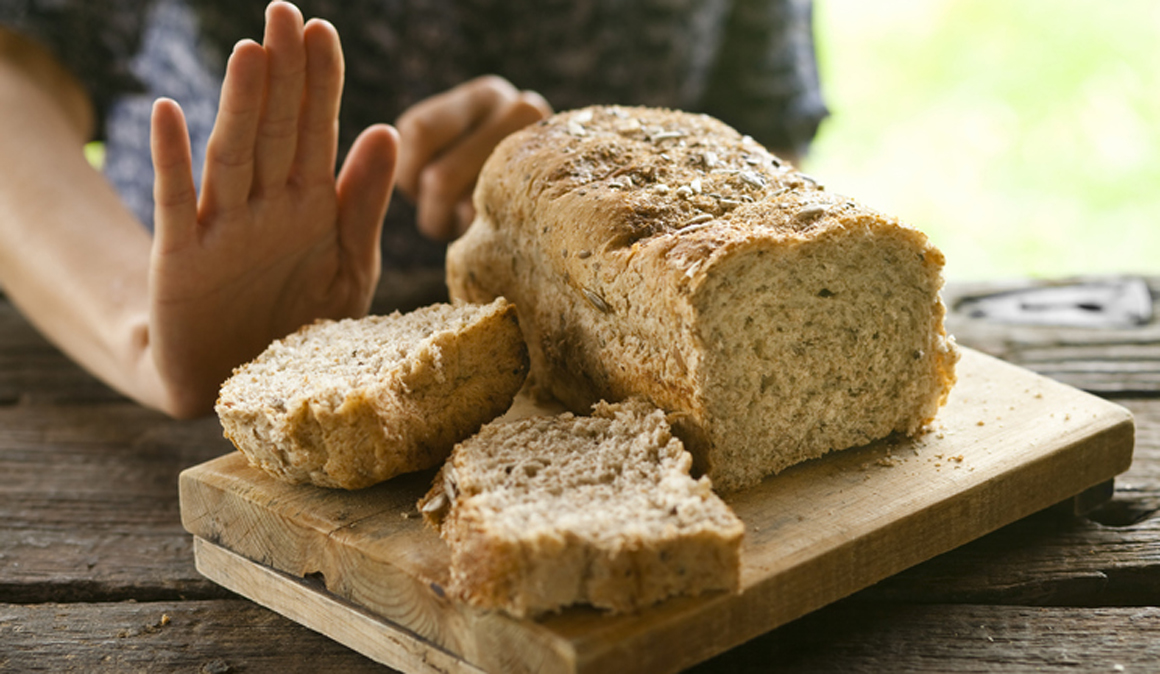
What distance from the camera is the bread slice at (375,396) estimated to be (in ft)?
6.13

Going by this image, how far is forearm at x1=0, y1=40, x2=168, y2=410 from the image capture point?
9.73 feet

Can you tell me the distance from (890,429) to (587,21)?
257cm

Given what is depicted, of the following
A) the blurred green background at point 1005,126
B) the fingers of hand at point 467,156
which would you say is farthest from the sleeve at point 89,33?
the blurred green background at point 1005,126

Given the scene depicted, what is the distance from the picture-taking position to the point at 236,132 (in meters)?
2.35

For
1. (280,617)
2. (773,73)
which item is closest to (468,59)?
(773,73)

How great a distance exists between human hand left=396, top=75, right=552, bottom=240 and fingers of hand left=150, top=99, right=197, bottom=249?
1184 mm

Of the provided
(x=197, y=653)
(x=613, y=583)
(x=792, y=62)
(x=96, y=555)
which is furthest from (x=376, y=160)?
(x=792, y=62)

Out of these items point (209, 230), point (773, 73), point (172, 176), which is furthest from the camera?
point (773, 73)

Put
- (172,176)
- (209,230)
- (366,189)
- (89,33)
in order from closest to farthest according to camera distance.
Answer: (172,176), (209,230), (366,189), (89,33)

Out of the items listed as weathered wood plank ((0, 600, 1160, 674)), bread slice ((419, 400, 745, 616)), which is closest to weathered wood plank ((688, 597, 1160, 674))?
weathered wood plank ((0, 600, 1160, 674))

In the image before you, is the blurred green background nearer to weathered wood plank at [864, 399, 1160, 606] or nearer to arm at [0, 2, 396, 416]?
arm at [0, 2, 396, 416]

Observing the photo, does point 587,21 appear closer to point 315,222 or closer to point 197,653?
point 315,222

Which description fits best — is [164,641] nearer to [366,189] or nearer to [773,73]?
[366,189]

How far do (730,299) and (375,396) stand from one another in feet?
2.32
